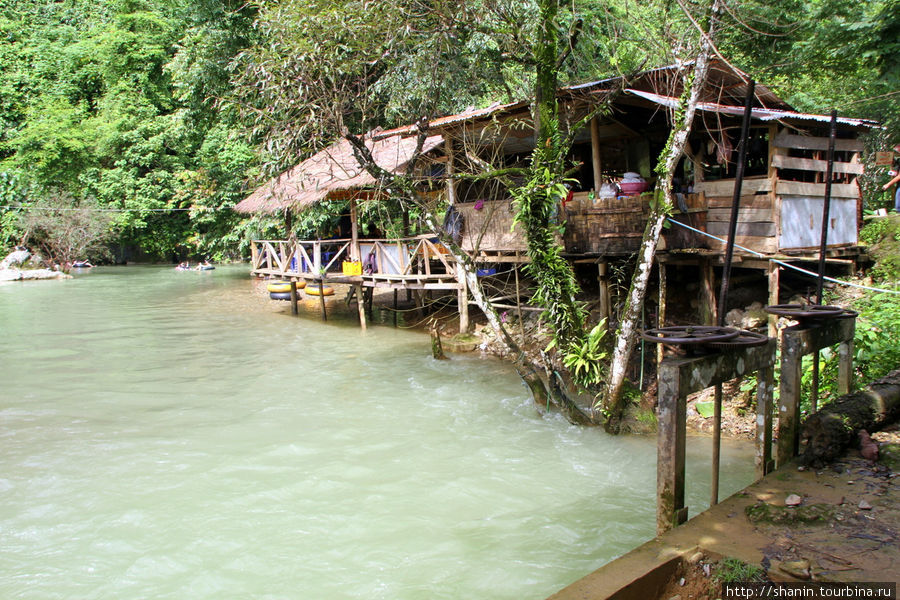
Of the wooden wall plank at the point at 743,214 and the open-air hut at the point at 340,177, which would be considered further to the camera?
the open-air hut at the point at 340,177

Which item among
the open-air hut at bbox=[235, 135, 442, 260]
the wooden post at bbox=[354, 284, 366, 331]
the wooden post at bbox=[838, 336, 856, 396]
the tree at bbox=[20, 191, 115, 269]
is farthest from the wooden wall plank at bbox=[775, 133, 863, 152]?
the tree at bbox=[20, 191, 115, 269]

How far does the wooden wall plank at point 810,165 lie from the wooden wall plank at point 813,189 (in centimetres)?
20

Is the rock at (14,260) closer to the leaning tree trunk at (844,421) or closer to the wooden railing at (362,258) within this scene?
the wooden railing at (362,258)

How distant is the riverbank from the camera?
3118 millimetres

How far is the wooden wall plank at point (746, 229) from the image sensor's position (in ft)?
26.6

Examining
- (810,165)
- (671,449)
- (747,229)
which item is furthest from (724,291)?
(810,165)

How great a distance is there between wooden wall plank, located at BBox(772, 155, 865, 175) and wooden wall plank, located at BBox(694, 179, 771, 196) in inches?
10.9

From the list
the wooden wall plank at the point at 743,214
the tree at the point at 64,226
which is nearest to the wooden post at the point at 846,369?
the wooden wall plank at the point at 743,214

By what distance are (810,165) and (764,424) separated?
18.4 feet

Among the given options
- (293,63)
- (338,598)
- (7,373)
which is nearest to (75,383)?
(7,373)

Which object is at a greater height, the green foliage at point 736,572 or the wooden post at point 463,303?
the wooden post at point 463,303

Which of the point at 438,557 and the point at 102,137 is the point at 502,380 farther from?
the point at 102,137

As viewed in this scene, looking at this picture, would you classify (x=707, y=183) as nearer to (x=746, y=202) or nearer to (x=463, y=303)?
(x=746, y=202)

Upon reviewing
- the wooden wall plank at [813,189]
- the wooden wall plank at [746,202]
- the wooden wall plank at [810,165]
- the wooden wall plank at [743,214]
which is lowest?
the wooden wall plank at [743,214]
